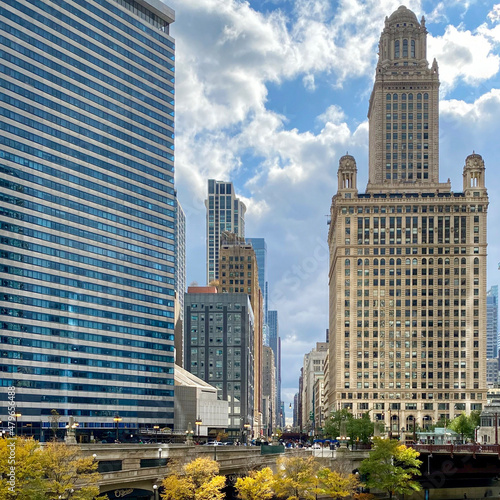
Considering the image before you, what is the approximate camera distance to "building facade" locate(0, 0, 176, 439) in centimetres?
12056

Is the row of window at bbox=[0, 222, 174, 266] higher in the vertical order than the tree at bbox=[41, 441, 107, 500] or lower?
higher

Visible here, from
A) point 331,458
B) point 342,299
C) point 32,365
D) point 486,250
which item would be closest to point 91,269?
point 32,365

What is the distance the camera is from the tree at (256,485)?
75.0 meters

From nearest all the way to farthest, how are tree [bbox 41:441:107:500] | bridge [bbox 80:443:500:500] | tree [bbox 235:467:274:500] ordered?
tree [bbox 41:441:107:500]
bridge [bbox 80:443:500:500]
tree [bbox 235:467:274:500]

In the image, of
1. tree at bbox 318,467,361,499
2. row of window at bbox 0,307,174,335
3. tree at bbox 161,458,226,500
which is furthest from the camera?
row of window at bbox 0,307,174,335

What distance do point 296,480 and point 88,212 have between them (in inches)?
2827

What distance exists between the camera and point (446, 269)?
19688cm

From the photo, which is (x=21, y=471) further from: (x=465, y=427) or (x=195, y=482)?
Answer: (x=465, y=427)

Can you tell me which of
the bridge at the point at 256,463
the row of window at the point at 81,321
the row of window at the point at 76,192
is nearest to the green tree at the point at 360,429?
the bridge at the point at 256,463

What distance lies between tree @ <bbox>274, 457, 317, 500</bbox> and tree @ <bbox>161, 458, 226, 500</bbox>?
10.4m

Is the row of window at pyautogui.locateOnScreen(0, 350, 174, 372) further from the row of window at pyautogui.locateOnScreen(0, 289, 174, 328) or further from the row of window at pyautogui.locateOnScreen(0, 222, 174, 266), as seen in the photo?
the row of window at pyautogui.locateOnScreen(0, 222, 174, 266)

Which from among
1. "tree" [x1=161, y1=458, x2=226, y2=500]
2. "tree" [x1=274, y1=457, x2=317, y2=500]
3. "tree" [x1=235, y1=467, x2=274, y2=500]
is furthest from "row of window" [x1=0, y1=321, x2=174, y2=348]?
"tree" [x1=161, y1=458, x2=226, y2=500]

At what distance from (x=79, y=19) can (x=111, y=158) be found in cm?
2649

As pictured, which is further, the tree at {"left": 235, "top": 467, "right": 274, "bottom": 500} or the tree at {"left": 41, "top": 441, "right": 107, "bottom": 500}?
the tree at {"left": 235, "top": 467, "right": 274, "bottom": 500}
